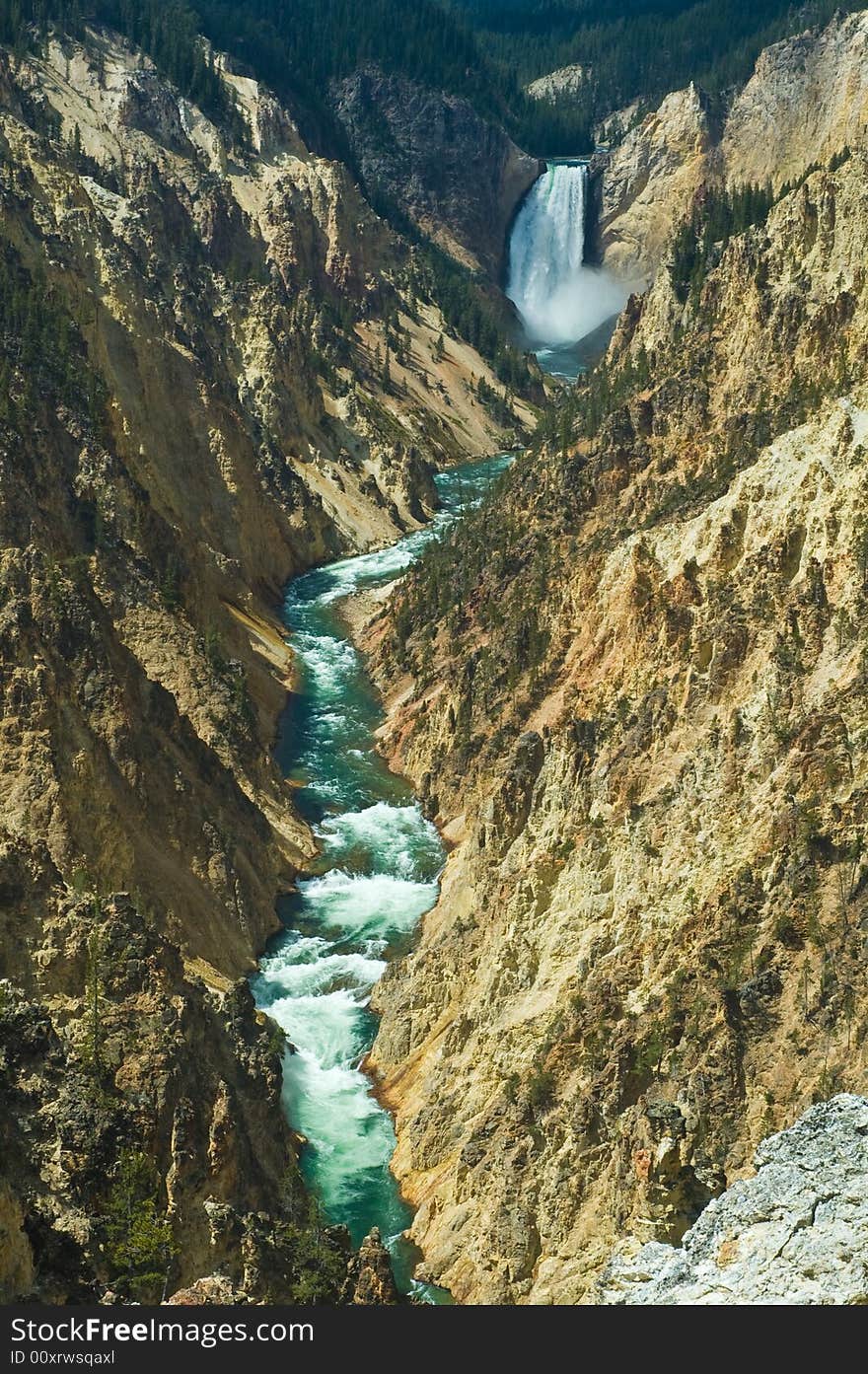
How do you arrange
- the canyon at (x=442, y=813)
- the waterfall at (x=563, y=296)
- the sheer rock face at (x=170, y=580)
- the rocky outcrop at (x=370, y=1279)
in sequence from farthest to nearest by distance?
the waterfall at (x=563, y=296), the rocky outcrop at (x=370, y=1279), the sheer rock face at (x=170, y=580), the canyon at (x=442, y=813)

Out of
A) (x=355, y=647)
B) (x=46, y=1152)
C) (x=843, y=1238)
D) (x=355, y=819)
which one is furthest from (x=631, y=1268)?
(x=355, y=647)

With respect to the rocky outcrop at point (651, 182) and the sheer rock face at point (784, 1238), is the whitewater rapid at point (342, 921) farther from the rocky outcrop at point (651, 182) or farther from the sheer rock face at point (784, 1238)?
the rocky outcrop at point (651, 182)

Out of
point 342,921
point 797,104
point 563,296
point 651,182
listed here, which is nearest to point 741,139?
point 797,104

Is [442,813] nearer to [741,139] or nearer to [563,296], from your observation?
[741,139]

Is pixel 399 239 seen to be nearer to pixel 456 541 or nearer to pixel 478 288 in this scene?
pixel 478 288

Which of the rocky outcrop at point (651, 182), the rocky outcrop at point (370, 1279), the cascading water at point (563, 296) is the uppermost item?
the rocky outcrop at point (651, 182)

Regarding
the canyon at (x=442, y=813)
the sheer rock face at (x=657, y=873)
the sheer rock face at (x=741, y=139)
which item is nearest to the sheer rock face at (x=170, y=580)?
the canyon at (x=442, y=813)
